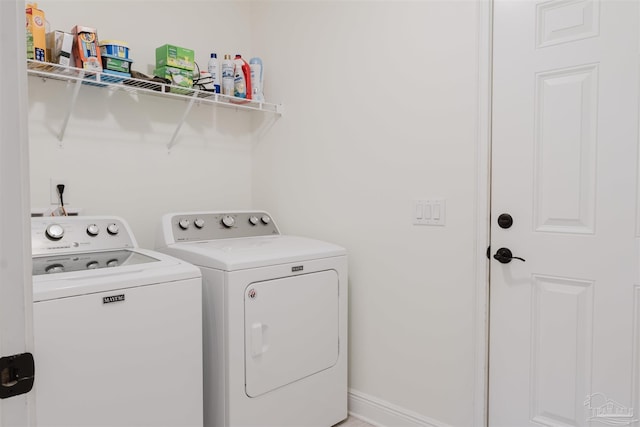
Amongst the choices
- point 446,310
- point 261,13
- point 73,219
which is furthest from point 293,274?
point 261,13

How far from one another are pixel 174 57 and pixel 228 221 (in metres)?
0.90

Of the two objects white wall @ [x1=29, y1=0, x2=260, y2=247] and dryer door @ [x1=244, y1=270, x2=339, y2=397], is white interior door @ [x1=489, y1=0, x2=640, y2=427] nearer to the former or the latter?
dryer door @ [x1=244, y1=270, x2=339, y2=397]

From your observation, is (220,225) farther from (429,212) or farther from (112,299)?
(429,212)

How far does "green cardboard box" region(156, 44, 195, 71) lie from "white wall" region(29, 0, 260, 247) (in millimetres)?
169

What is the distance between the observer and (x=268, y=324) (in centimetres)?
192

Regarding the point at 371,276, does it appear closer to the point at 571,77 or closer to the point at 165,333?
the point at 165,333

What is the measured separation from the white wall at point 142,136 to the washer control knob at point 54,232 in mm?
281

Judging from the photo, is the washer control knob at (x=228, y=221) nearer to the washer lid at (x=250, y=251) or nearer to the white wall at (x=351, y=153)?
the washer lid at (x=250, y=251)

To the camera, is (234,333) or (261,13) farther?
(261,13)

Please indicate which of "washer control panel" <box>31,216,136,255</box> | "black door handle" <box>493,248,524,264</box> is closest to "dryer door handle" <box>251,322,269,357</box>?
"washer control panel" <box>31,216,136,255</box>

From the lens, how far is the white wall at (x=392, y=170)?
78.2 inches

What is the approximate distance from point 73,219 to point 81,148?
447 millimetres

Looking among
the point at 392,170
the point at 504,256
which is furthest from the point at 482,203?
the point at 392,170

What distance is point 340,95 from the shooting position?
2.43 m
